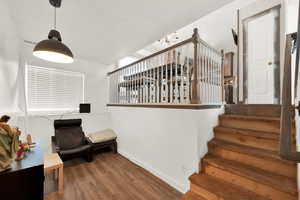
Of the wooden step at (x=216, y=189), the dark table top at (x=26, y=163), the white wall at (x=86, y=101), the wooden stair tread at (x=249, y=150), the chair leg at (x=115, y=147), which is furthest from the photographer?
the chair leg at (x=115, y=147)

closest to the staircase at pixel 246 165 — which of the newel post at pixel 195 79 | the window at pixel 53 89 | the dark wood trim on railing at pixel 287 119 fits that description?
the newel post at pixel 195 79

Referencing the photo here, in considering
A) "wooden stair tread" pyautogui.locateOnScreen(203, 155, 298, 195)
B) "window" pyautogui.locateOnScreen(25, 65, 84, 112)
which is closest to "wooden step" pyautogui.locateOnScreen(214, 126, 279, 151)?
"wooden stair tread" pyautogui.locateOnScreen(203, 155, 298, 195)

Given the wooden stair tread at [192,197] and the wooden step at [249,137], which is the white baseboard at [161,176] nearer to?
the wooden stair tread at [192,197]

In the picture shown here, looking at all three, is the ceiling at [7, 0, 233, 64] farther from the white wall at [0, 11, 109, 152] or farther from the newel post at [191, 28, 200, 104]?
the newel post at [191, 28, 200, 104]

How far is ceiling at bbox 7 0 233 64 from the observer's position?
6.16ft

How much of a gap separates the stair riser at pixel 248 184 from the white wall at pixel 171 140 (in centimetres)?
23

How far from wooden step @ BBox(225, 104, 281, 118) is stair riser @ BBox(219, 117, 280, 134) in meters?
0.32

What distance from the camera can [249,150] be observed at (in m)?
1.82

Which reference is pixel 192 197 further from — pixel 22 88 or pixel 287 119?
pixel 22 88

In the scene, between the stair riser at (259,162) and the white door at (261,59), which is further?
the white door at (261,59)

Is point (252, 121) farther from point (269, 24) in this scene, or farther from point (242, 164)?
point (269, 24)

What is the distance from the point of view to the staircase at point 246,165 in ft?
4.79

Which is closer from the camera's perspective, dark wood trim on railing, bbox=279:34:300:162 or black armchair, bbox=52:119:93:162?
dark wood trim on railing, bbox=279:34:300:162

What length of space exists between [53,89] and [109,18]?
2.58 meters
